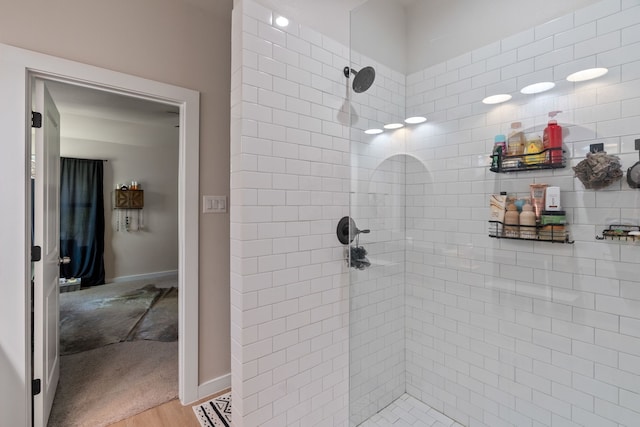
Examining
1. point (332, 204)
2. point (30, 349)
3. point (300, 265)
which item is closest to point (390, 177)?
point (332, 204)

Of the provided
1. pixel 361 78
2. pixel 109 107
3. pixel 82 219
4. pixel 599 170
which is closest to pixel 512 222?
pixel 599 170

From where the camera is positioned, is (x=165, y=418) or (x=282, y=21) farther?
(x=165, y=418)

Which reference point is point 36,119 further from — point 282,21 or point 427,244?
point 427,244

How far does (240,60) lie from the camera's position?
4.33 ft

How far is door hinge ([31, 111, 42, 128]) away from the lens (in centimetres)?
157

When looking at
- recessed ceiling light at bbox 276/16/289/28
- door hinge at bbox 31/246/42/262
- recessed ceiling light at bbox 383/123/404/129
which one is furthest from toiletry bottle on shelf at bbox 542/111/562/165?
door hinge at bbox 31/246/42/262

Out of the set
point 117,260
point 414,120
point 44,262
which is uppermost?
point 414,120

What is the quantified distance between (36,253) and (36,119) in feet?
2.40

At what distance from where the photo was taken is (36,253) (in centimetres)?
160

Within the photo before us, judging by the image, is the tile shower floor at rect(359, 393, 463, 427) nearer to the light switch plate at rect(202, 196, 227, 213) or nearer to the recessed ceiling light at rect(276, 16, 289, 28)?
the light switch plate at rect(202, 196, 227, 213)

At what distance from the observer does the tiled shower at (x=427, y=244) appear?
4.29 ft

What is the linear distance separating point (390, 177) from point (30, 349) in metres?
2.23

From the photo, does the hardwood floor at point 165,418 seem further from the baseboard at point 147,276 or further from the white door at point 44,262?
the baseboard at point 147,276

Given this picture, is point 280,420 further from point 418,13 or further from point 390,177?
point 418,13
